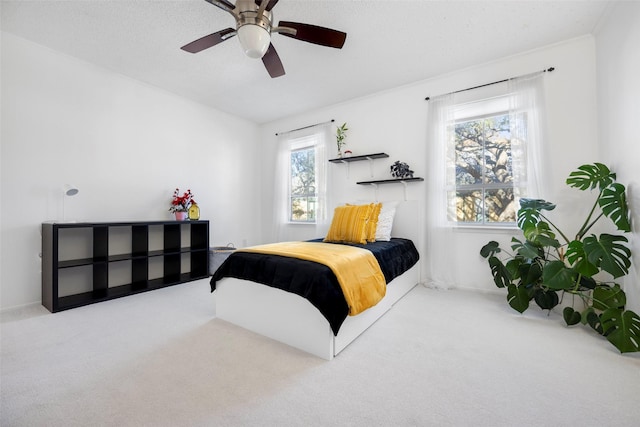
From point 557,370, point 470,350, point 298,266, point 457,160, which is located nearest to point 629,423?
point 557,370

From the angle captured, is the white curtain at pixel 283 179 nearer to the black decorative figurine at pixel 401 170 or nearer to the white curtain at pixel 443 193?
the black decorative figurine at pixel 401 170

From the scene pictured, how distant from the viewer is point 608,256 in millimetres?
1834

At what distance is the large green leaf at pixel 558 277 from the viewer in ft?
6.48

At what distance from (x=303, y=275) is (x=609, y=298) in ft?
7.46

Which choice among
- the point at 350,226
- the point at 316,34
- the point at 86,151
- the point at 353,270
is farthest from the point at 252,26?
the point at 86,151

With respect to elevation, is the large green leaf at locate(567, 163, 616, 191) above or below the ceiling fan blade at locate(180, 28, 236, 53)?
below

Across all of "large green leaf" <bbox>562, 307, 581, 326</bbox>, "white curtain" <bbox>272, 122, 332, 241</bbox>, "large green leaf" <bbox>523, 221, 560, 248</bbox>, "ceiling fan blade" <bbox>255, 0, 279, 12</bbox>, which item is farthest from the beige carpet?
"white curtain" <bbox>272, 122, 332, 241</bbox>

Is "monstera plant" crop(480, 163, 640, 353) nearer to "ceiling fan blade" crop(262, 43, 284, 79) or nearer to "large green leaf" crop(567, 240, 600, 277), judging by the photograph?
"large green leaf" crop(567, 240, 600, 277)

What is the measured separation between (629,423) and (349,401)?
1.25 metres

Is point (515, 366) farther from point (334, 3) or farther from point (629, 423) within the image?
point (334, 3)

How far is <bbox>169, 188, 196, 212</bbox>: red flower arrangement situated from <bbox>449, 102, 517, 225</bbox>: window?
3.59 meters

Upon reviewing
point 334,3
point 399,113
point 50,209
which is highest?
point 334,3

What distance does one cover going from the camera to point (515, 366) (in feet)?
5.44

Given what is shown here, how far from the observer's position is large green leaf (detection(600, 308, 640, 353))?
1716 millimetres
